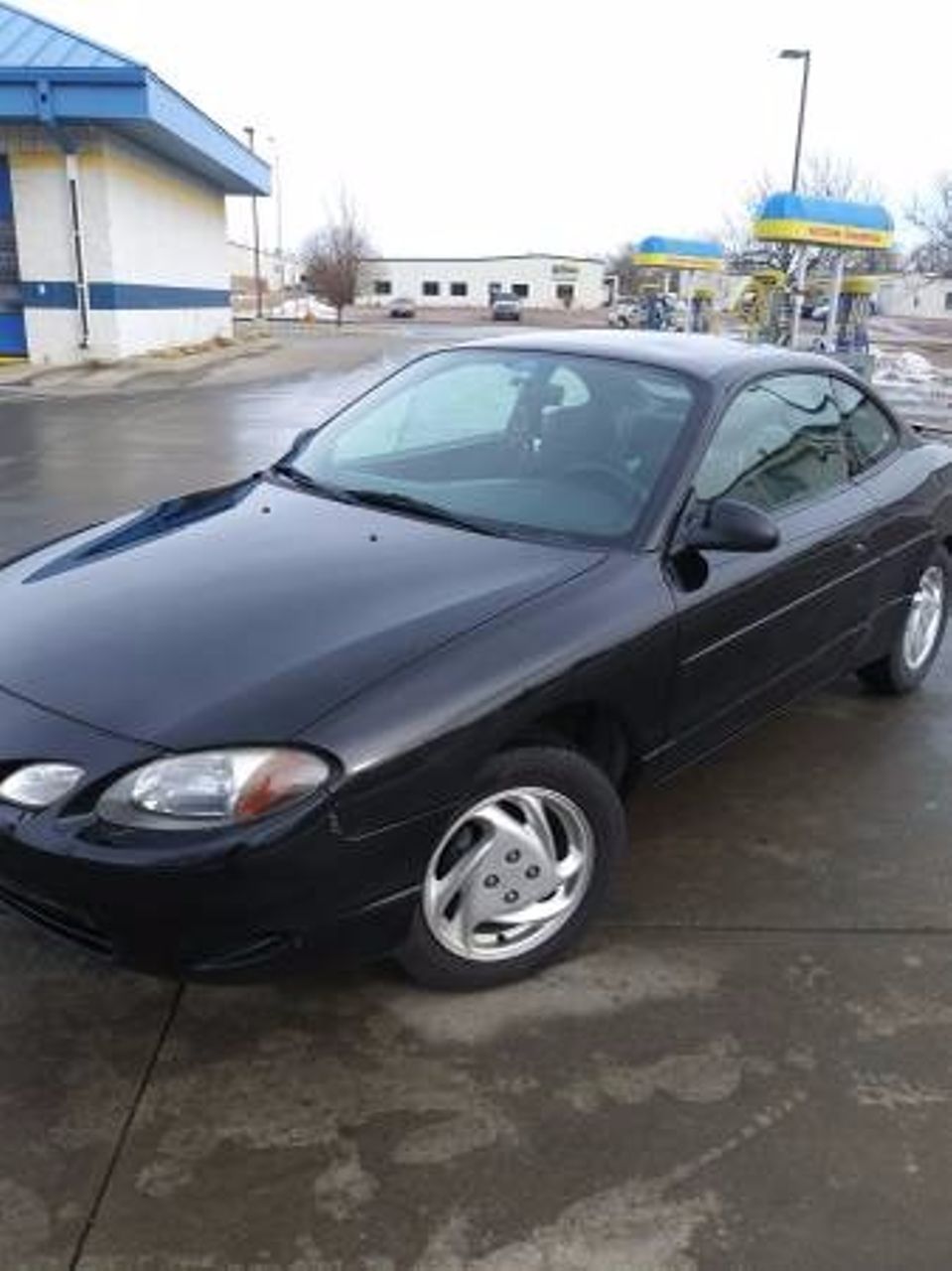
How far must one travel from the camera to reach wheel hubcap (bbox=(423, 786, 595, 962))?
2893mm

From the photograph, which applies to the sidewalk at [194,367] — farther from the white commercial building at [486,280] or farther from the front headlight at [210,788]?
the white commercial building at [486,280]

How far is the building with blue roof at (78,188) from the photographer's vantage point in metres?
17.8

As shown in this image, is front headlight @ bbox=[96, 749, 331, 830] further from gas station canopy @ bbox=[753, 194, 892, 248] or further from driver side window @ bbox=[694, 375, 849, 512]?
gas station canopy @ bbox=[753, 194, 892, 248]

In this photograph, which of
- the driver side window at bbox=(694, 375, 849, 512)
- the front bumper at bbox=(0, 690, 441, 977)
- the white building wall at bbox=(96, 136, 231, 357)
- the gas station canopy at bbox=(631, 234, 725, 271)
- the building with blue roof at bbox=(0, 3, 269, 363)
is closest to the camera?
the front bumper at bbox=(0, 690, 441, 977)

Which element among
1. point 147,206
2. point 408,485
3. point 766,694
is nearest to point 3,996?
point 408,485

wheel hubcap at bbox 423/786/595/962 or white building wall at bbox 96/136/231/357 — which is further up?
white building wall at bbox 96/136/231/357

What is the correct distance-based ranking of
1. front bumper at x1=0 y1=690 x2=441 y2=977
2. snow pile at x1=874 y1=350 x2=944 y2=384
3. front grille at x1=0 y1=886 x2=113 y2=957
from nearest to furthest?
front bumper at x1=0 y1=690 x2=441 y2=977 < front grille at x1=0 y1=886 x2=113 y2=957 < snow pile at x1=874 y1=350 x2=944 y2=384

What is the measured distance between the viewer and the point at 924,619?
519 centimetres

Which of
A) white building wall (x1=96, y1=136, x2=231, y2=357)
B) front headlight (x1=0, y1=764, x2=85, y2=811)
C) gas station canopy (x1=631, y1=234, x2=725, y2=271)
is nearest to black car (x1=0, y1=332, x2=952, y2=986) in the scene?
front headlight (x1=0, y1=764, x2=85, y2=811)

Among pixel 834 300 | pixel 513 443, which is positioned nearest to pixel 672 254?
pixel 834 300

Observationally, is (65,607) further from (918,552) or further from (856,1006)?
(918,552)

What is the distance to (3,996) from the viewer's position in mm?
2934

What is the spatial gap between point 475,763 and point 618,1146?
0.85m

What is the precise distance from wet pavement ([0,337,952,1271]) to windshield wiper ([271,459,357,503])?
142cm
